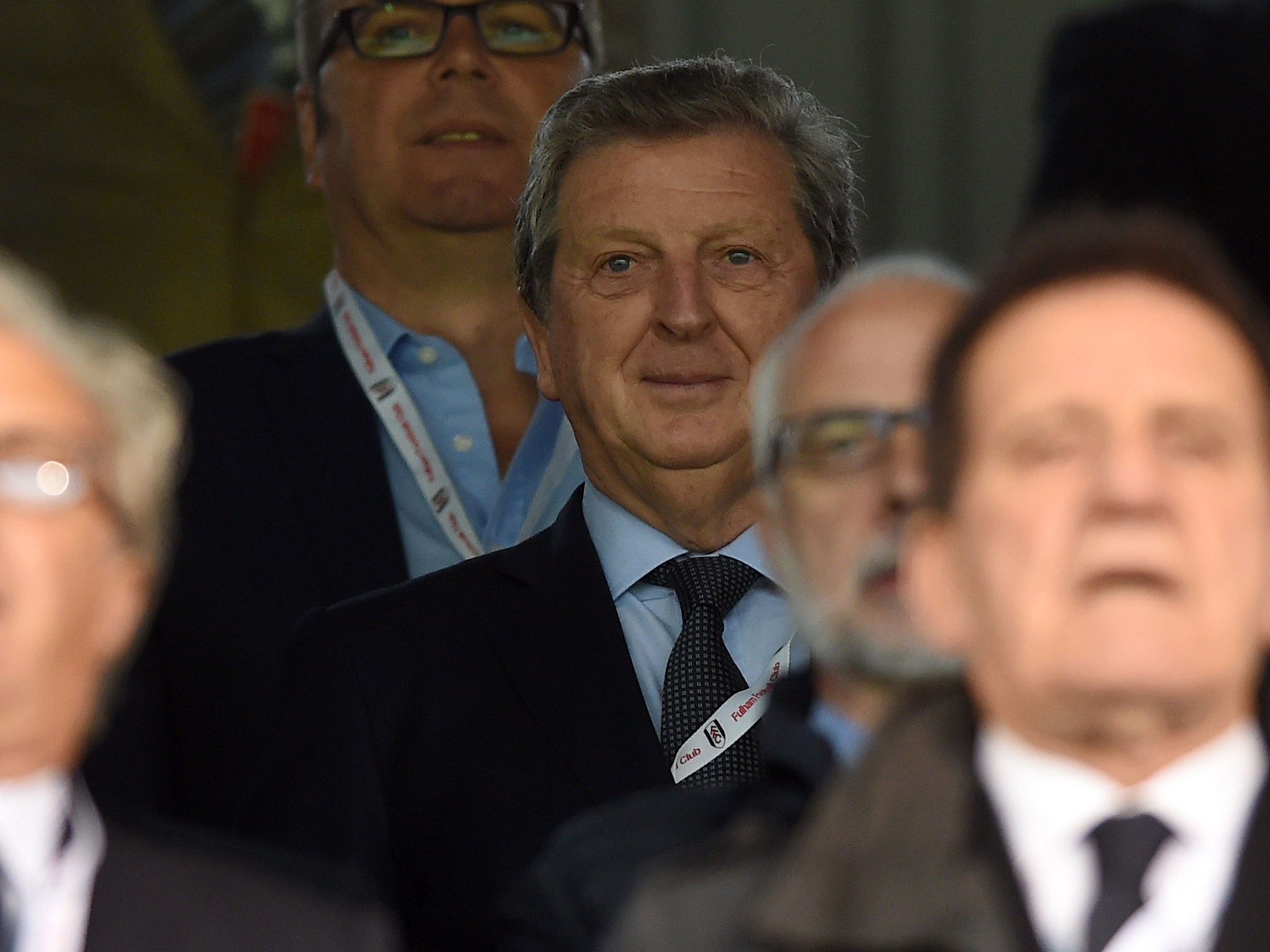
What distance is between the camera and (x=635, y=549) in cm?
242

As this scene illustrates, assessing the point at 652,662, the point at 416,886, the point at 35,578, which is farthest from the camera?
the point at 652,662

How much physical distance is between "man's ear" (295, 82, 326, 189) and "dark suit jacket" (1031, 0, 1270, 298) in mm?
1107

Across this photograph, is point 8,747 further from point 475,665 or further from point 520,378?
point 520,378

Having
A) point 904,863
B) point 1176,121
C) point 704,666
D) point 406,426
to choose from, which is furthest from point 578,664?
point 1176,121

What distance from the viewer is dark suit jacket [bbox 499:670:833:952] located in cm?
164

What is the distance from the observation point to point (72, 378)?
1.61m

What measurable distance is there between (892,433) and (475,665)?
2.58 feet

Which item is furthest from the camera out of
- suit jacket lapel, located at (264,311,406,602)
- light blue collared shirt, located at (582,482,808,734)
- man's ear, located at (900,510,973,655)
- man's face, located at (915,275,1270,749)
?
suit jacket lapel, located at (264,311,406,602)

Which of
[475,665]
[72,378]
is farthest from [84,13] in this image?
[72,378]

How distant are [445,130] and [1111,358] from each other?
69.0 inches

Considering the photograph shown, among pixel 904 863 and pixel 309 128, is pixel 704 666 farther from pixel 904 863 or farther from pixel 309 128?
pixel 309 128

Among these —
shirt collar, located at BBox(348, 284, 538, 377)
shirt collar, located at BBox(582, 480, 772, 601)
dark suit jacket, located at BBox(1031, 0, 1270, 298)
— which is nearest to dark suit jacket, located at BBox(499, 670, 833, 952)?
shirt collar, located at BBox(582, 480, 772, 601)

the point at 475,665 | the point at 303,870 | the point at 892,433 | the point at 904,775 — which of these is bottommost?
the point at 475,665

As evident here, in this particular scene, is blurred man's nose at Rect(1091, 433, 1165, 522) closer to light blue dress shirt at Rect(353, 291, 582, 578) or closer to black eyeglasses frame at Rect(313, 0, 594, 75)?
light blue dress shirt at Rect(353, 291, 582, 578)
